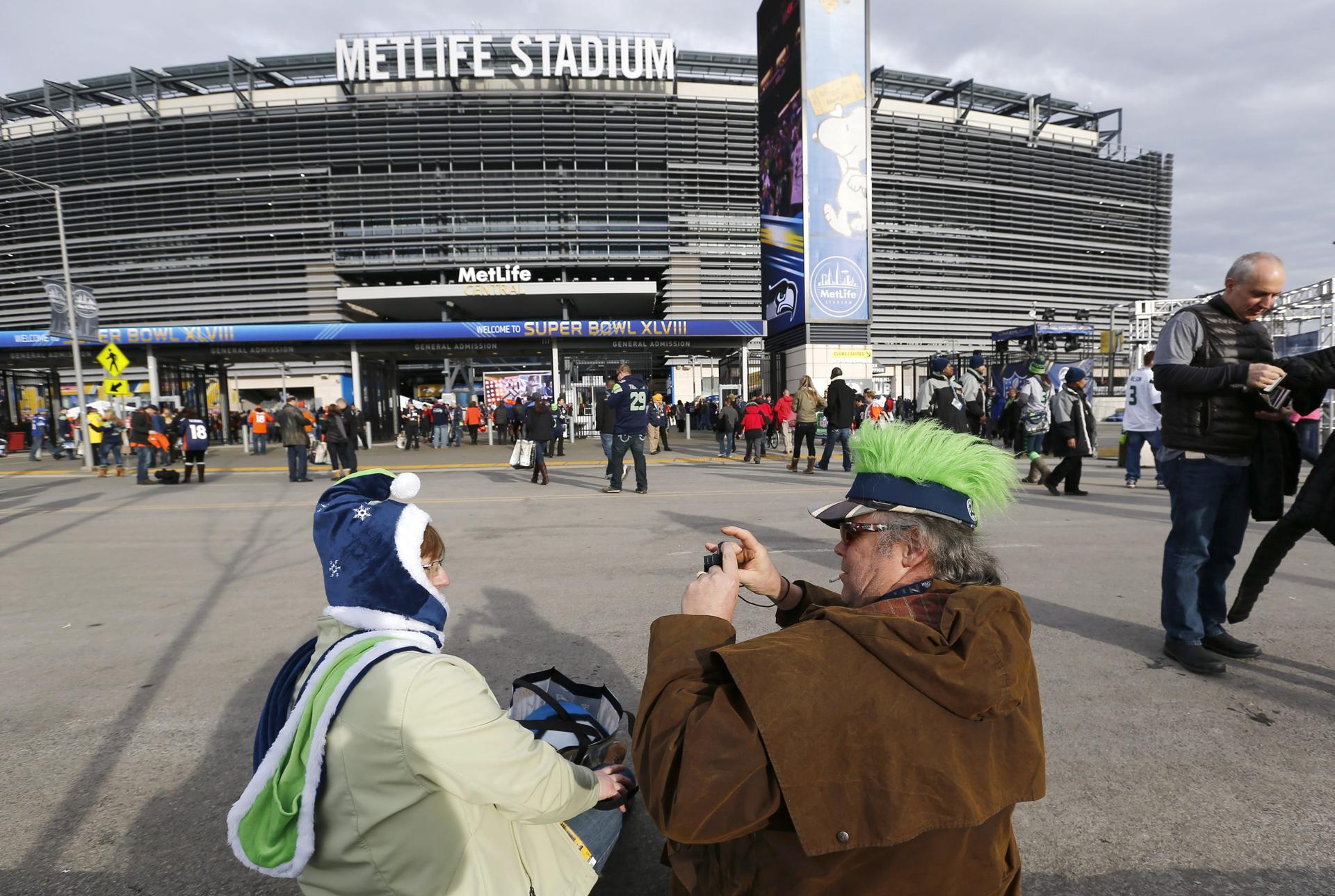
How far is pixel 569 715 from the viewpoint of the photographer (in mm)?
2205

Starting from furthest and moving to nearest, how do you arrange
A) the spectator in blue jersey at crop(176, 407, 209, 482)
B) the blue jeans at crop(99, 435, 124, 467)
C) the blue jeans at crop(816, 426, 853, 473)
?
the blue jeans at crop(99, 435, 124, 467) → the spectator in blue jersey at crop(176, 407, 209, 482) → the blue jeans at crop(816, 426, 853, 473)

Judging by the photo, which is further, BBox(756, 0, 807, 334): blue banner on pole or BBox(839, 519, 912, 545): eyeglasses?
BBox(756, 0, 807, 334): blue banner on pole

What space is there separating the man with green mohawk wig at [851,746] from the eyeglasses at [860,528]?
0.22 m

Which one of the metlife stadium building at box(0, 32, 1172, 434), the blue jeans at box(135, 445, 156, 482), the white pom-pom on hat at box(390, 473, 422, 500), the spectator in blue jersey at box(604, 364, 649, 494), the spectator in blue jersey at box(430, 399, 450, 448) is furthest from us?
the metlife stadium building at box(0, 32, 1172, 434)

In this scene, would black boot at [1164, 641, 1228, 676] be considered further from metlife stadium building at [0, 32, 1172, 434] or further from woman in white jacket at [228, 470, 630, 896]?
metlife stadium building at [0, 32, 1172, 434]

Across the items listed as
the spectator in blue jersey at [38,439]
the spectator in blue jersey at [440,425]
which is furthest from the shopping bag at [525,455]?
the spectator in blue jersey at [38,439]

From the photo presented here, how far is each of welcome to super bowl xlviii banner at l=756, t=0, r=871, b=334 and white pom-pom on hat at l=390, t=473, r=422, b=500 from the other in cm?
1823

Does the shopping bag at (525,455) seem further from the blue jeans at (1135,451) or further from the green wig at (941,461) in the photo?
the green wig at (941,461)

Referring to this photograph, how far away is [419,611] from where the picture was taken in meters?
1.48

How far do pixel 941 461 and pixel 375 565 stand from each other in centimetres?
128

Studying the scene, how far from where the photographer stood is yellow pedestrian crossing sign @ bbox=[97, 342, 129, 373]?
55.6ft

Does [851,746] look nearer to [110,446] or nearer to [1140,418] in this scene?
[1140,418]

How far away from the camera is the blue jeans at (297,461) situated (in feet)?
41.0

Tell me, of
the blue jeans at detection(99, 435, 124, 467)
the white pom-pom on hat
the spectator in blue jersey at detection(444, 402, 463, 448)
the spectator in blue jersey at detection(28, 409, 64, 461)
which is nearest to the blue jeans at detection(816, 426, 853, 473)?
the white pom-pom on hat
